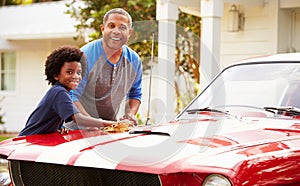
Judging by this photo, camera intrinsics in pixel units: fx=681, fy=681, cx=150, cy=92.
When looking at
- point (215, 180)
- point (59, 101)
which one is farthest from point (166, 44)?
point (215, 180)

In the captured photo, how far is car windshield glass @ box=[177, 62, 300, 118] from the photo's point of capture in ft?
16.0

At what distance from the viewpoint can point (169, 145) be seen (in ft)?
13.1

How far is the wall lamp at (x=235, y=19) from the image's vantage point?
1128cm

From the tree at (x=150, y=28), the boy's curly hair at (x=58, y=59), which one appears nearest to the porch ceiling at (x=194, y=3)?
the tree at (x=150, y=28)

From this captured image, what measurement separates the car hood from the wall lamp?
22.1 ft

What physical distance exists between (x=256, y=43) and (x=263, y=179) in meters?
7.78

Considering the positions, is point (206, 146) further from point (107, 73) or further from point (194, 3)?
point (194, 3)

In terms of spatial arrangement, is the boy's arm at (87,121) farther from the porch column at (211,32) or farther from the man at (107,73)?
the porch column at (211,32)

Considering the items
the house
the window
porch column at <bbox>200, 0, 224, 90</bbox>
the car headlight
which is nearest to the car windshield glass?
the car headlight

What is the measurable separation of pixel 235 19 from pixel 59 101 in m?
6.85

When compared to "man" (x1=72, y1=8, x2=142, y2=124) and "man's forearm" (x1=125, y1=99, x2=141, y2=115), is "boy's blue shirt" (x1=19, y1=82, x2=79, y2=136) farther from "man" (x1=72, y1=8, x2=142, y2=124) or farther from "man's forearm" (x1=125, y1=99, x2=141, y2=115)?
"man's forearm" (x1=125, y1=99, x2=141, y2=115)

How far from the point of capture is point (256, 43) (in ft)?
36.7

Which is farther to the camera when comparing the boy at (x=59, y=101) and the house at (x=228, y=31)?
the house at (x=228, y=31)

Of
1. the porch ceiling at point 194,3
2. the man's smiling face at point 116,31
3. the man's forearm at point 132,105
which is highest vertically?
the porch ceiling at point 194,3
